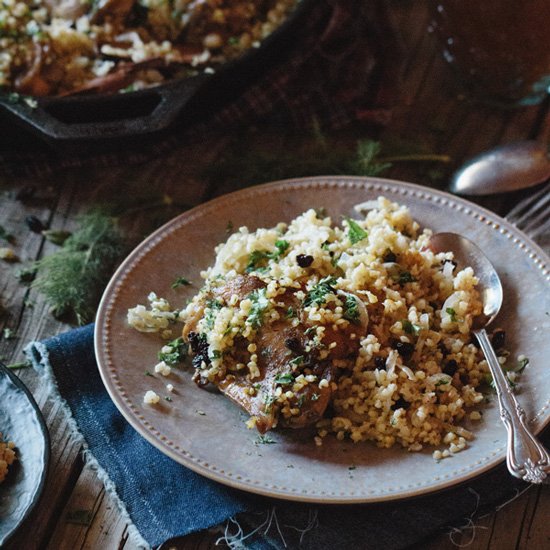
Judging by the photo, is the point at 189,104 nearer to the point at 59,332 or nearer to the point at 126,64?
the point at 126,64

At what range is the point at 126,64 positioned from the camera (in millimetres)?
3783

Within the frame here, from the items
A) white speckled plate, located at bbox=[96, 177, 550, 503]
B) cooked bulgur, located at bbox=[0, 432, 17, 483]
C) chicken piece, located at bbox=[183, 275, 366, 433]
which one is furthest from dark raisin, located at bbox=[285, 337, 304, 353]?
cooked bulgur, located at bbox=[0, 432, 17, 483]

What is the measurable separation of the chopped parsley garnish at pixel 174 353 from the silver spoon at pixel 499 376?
1042mm

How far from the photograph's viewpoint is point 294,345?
8.47 feet

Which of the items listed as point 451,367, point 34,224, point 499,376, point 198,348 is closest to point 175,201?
point 34,224

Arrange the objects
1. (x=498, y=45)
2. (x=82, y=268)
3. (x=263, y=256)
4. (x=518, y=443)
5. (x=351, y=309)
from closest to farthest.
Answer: (x=518, y=443) → (x=351, y=309) → (x=263, y=256) → (x=82, y=268) → (x=498, y=45)

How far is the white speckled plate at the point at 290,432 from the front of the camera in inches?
95.7

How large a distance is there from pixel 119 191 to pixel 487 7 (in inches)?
80.3

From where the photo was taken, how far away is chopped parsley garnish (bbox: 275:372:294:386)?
99.9 inches

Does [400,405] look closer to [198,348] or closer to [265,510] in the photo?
[265,510]

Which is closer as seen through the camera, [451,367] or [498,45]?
[451,367]

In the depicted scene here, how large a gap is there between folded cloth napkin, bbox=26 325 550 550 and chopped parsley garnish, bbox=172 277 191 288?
62 centimetres

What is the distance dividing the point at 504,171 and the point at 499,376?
1.44 metres

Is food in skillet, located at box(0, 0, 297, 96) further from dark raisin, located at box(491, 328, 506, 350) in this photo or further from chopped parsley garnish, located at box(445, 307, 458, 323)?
dark raisin, located at box(491, 328, 506, 350)
